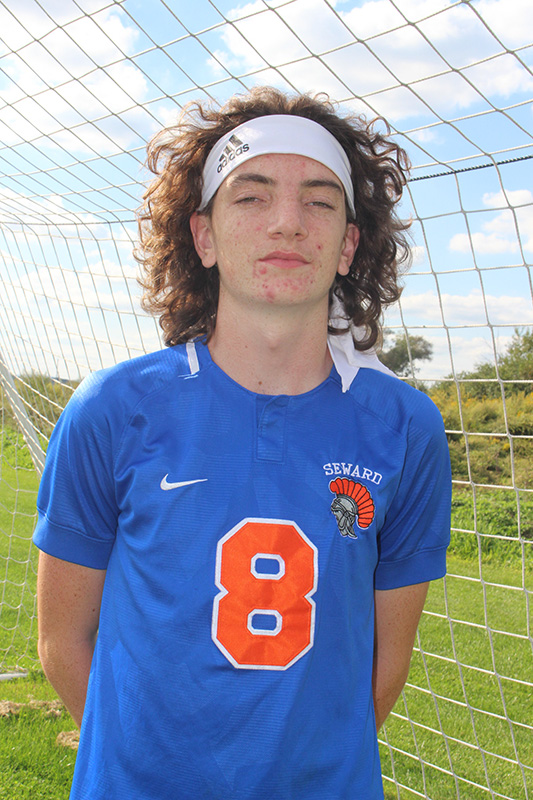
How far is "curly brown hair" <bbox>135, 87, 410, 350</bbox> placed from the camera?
1.78 m

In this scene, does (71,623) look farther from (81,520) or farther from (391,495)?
(391,495)

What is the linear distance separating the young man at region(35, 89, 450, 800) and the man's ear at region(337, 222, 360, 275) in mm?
33

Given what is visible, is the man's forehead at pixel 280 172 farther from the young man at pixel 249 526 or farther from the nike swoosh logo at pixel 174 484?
the nike swoosh logo at pixel 174 484

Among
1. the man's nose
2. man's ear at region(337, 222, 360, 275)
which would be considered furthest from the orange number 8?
man's ear at region(337, 222, 360, 275)

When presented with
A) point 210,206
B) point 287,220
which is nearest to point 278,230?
point 287,220

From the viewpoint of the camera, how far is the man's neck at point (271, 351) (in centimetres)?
146

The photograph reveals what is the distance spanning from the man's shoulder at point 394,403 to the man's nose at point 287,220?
366mm

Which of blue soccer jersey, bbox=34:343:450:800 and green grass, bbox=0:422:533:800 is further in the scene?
green grass, bbox=0:422:533:800

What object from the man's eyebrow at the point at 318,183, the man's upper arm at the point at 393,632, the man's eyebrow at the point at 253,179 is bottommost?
the man's upper arm at the point at 393,632

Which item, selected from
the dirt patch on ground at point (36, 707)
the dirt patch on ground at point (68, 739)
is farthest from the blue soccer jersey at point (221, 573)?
the dirt patch on ground at point (36, 707)

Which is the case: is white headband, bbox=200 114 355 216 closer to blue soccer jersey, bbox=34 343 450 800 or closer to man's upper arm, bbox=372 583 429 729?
blue soccer jersey, bbox=34 343 450 800

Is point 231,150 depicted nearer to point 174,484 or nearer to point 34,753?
point 174,484

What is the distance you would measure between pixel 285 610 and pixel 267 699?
16 cm

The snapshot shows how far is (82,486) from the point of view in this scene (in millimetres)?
1378
